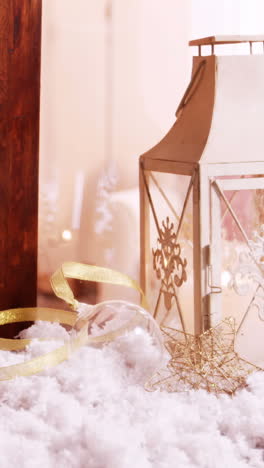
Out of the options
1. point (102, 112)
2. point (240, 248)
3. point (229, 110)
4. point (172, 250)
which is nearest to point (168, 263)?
point (172, 250)

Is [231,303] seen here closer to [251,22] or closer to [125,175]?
[125,175]

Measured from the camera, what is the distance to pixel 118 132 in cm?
156

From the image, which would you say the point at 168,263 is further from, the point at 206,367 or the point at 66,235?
the point at 66,235

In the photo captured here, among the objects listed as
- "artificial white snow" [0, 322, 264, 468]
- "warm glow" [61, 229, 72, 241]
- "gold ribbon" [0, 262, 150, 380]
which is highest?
"warm glow" [61, 229, 72, 241]

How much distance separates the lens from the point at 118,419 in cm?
92

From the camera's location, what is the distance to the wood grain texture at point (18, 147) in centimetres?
131

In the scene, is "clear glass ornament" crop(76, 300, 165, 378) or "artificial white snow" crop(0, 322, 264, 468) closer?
"artificial white snow" crop(0, 322, 264, 468)

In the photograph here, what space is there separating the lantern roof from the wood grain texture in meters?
0.32

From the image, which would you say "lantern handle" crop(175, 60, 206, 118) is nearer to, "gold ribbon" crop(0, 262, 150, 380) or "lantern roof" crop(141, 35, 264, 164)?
"lantern roof" crop(141, 35, 264, 164)

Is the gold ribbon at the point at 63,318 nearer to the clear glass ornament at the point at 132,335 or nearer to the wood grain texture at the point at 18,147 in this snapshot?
the clear glass ornament at the point at 132,335

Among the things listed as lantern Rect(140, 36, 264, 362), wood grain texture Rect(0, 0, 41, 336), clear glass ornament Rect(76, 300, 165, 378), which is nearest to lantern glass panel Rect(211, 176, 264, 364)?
lantern Rect(140, 36, 264, 362)

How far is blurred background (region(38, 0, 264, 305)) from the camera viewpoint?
1491 mm

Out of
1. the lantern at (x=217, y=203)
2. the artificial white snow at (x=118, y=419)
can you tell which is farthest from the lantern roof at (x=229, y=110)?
the artificial white snow at (x=118, y=419)

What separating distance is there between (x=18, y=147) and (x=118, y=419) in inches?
24.7
